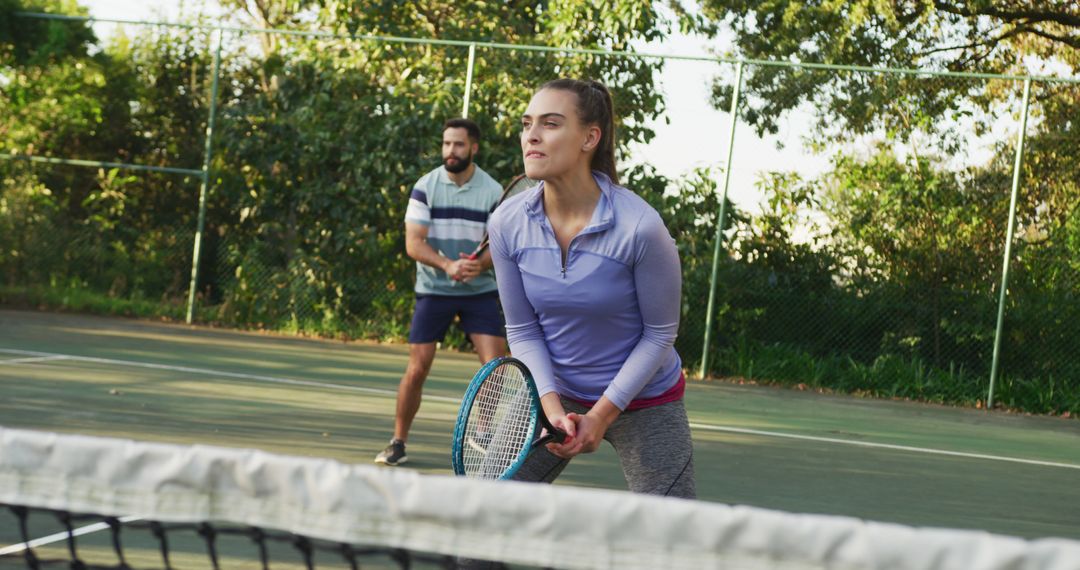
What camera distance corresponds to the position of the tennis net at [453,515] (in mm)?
1623

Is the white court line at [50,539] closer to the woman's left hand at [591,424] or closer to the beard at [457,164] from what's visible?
the woman's left hand at [591,424]

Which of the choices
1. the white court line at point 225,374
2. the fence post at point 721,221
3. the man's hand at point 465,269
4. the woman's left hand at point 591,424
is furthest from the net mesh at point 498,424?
the fence post at point 721,221

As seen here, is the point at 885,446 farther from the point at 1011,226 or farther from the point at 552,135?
the point at 552,135

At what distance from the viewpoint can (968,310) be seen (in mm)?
10539

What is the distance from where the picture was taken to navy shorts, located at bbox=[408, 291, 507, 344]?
20.8ft

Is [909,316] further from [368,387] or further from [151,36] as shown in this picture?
[151,36]

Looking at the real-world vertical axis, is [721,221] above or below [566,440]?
above

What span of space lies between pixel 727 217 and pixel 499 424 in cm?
799

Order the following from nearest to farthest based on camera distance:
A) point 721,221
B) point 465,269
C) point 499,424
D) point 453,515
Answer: point 453,515 → point 499,424 → point 465,269 → point 721,221

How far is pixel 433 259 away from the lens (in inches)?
247

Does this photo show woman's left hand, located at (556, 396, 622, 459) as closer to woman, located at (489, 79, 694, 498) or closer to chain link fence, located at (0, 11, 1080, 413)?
woman, located at (489, 79, 694, 498)

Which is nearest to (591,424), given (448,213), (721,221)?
(448,213)

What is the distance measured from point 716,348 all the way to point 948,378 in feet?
6.10

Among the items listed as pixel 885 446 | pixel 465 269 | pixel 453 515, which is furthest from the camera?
pixel 885 446
